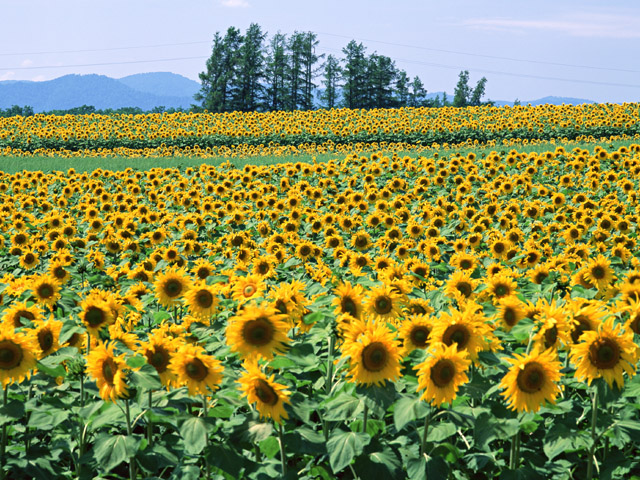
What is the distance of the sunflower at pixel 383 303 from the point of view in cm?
457

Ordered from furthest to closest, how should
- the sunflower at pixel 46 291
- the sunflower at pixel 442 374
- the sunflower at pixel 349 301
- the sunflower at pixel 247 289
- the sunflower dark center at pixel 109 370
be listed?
the sunflower at pixel 46 291 < the sunflower at pixel 247 289 < the sunflower at pixel 349 301 < the sunflower dark center at pixel 109 370 < the sunflower at pixel 442 374

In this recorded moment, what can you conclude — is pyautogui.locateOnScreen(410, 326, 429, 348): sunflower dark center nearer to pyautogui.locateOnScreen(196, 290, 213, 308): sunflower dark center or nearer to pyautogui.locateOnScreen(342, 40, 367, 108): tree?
pyautogui.locateOnScreen(196, 290, 213, 308): sunflower dark center

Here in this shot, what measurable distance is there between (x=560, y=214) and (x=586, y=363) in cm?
784

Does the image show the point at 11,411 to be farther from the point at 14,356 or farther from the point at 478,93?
the point at 478,93

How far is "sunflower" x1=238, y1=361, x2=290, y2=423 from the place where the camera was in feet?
11.1

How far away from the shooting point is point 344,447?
3.44 metres

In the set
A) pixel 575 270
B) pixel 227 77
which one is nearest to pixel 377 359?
pixel 575 270

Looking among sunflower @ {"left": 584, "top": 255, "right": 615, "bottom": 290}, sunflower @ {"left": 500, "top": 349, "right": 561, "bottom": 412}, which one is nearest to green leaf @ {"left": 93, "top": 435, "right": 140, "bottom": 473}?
sunflower @ {"left": 500, "top": 349, "right": 561, "bottom": 412}

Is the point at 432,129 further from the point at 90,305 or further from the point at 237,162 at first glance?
the point at 90,305

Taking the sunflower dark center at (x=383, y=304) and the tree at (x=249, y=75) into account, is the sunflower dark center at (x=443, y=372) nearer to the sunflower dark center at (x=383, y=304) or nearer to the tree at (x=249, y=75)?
the sunflower dark center at (x=383, y=304)

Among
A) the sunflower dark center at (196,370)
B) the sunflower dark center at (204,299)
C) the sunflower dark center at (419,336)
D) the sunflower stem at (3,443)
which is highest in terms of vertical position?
the sunflower dark center at (204,299)

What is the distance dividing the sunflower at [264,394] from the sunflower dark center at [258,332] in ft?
1.15

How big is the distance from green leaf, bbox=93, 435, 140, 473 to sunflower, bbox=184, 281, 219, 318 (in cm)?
127

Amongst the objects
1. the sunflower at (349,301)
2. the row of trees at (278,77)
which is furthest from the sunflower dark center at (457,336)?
the row of trees at (278,77)
